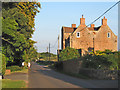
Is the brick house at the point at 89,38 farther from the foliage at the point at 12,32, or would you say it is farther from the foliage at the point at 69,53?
the foliage at the point at 12,32

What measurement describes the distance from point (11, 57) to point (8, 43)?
2.61 meters

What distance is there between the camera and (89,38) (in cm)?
6619

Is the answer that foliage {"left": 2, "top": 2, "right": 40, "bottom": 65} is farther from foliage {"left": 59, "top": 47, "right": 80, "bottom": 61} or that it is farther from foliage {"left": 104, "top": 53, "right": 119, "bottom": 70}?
foliage {"left": 59, "top": 47, "right": 80, "bottom": 61}

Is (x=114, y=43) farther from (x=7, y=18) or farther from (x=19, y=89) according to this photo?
(x=19, y=89)

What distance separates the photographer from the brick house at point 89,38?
6500 cm

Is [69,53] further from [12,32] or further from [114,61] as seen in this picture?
[12,32]

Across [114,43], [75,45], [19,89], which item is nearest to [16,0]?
[19,89]

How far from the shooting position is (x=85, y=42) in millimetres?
65938

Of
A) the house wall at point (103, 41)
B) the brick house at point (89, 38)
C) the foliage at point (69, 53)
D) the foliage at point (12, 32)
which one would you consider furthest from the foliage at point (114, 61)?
the house wall at point (103, 41)

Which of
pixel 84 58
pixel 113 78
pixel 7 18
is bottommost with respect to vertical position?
pixel 113 78

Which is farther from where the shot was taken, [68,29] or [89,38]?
[68,29]

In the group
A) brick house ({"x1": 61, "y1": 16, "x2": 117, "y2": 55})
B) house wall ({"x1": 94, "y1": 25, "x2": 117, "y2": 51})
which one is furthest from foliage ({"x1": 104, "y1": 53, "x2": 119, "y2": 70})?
house wall ({"x1": 94, "y1": 25, "x2": 117, "y2": 51})

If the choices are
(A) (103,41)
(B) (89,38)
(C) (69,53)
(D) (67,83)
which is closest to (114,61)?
(D) (67,83)

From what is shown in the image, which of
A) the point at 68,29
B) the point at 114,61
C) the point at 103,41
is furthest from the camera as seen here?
the point at 68,29
